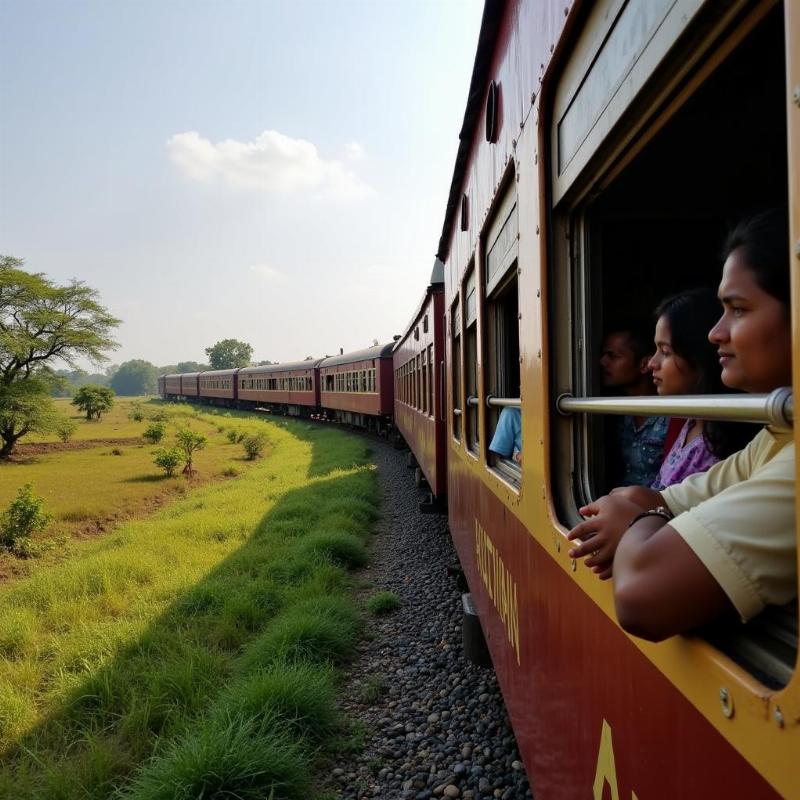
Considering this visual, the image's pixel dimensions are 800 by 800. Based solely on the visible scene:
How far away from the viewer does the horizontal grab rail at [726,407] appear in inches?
24.4

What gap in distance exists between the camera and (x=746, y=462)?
957mm

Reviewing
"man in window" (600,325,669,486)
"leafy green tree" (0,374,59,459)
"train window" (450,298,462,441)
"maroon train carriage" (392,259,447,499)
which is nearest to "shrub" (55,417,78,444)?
"leafy green tree" (0,374,59,459)

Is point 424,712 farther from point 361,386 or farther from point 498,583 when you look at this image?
point 361,386

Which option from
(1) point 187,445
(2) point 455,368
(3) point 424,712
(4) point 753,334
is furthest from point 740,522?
(1) point 187,445

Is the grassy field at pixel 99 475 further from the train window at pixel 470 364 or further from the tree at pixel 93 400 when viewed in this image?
the tree at pixel 93 400

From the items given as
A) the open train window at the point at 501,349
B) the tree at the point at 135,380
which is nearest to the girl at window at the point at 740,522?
the open train window at the point at 501,349

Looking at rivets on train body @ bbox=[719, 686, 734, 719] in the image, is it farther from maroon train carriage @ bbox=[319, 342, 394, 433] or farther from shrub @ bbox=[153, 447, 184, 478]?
maroon train carriage @ bbox=[319, 342, 394, 433]

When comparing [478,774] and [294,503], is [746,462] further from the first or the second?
[294,503]

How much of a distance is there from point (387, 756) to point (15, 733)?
2.09m

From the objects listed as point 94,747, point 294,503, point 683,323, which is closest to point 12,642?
point 94,747

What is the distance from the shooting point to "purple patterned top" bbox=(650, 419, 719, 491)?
1280 mm

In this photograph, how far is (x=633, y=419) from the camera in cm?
177

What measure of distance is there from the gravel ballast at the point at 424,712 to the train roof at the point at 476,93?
2.84 meters

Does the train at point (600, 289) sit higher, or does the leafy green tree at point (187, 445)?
the train at point (600, 289)
